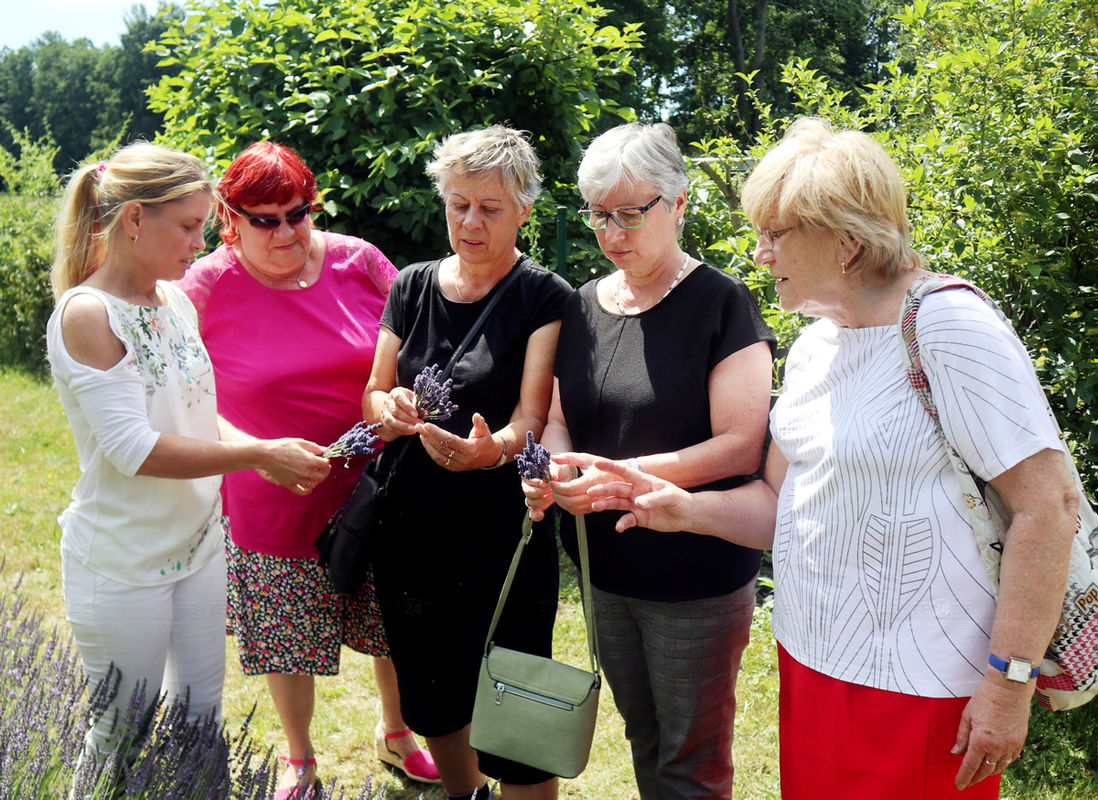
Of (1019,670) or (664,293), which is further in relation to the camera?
(664,293)

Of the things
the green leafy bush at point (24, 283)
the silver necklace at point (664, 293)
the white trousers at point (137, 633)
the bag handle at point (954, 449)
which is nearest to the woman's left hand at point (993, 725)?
the bag handle at point (954, 449)

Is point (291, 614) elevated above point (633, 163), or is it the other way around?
point (633, 163)

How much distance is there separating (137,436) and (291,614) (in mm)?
994

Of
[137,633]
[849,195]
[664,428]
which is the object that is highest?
[849,195]

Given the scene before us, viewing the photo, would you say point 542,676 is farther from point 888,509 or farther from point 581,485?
point 888,509

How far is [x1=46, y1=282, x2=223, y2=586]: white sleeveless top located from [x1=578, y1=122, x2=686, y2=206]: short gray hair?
1190mm

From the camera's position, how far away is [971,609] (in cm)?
174

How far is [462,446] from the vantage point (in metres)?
2.49

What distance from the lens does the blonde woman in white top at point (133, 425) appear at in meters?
2.32

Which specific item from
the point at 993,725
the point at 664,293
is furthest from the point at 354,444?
the point at 993,725

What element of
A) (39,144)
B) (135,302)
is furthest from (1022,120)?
(39,144)

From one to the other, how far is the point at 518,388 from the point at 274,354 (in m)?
0.79

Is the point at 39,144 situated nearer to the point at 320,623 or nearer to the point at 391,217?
the point at 391,217

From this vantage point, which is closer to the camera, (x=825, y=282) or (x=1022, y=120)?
(x=825, y=282)
